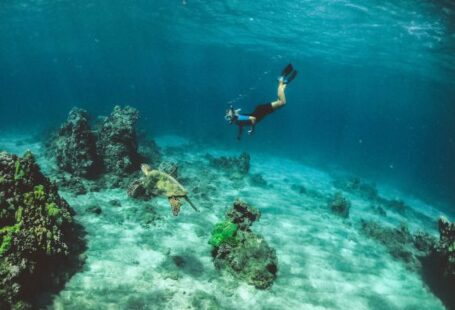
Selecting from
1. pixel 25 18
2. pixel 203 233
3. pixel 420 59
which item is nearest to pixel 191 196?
pixel 203 233

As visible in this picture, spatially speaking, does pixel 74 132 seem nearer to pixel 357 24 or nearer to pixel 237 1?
pixel 237 1

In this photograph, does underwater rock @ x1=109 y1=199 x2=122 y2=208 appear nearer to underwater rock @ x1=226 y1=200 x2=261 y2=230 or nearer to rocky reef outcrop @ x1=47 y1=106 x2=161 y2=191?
rocky reef outcrop @ x1=47 y1=106 x2=161 y2=191

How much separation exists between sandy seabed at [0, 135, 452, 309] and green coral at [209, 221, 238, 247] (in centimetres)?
70

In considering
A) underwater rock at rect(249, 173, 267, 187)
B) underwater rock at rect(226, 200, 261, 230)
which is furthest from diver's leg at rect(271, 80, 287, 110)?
underwater rock at rect(249, 173, 267, 187)

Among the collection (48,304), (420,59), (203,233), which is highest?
(420,59)

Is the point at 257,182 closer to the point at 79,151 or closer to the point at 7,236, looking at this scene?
the point at 79,151

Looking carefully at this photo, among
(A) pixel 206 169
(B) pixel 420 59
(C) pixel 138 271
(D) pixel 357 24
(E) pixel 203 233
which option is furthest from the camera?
(B) pixel 420 59

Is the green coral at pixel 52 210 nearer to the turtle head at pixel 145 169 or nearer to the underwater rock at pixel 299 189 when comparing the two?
the turtle head at pixel 145 169

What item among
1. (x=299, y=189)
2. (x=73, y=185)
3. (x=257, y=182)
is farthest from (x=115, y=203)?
(x=299, y=189)

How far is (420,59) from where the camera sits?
3319 cm

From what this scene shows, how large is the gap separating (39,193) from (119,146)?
23.6ft

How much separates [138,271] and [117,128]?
8.69 meters

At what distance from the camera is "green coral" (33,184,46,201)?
322 inches

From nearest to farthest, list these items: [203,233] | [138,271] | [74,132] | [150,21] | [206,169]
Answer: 1. [138,271]
2. [203,233]
3. [74,132]
4. [206,169]
5. [150,21]
